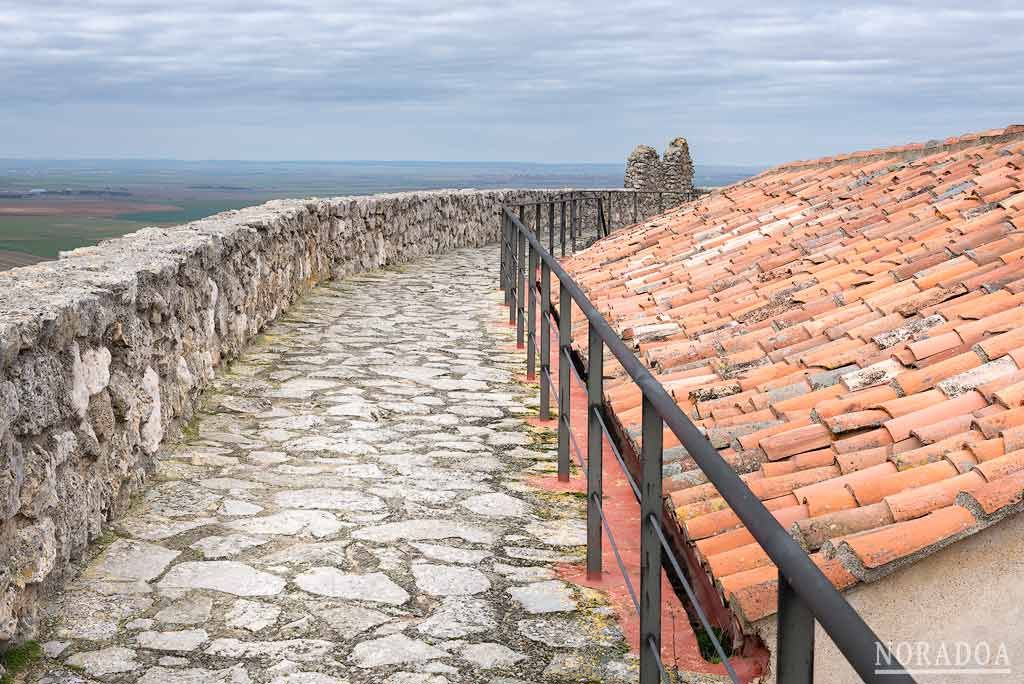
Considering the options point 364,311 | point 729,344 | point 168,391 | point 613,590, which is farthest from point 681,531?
point 364,311

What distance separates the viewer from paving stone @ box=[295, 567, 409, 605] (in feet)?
12.2

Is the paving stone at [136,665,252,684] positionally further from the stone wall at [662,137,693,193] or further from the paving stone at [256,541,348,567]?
the stone wall at [662,137,693,193]

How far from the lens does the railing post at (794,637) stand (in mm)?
1602

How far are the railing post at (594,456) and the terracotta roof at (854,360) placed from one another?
28 cm

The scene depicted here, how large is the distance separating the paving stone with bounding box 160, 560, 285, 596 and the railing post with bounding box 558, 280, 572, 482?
164cm

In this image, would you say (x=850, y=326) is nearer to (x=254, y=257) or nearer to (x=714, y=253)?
(x=714, y=253)

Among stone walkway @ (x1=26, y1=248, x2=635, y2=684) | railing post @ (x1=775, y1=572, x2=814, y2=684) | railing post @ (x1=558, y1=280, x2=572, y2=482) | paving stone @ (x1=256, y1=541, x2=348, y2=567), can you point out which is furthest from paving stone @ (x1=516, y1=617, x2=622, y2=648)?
railing post @ (x1=775, y1=572, x2=814, y2=684)

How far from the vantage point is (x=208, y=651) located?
3.27m

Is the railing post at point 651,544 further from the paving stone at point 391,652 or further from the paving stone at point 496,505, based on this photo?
the paving stone at point 496,505

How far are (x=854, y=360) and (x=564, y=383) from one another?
52.9 inches

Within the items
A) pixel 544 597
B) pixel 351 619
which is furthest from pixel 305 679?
pixel 544 597

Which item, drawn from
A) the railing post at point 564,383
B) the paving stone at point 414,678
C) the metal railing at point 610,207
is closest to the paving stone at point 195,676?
the paving stone at point 414,678

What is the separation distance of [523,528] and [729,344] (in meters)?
1.54

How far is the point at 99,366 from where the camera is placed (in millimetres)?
4215
